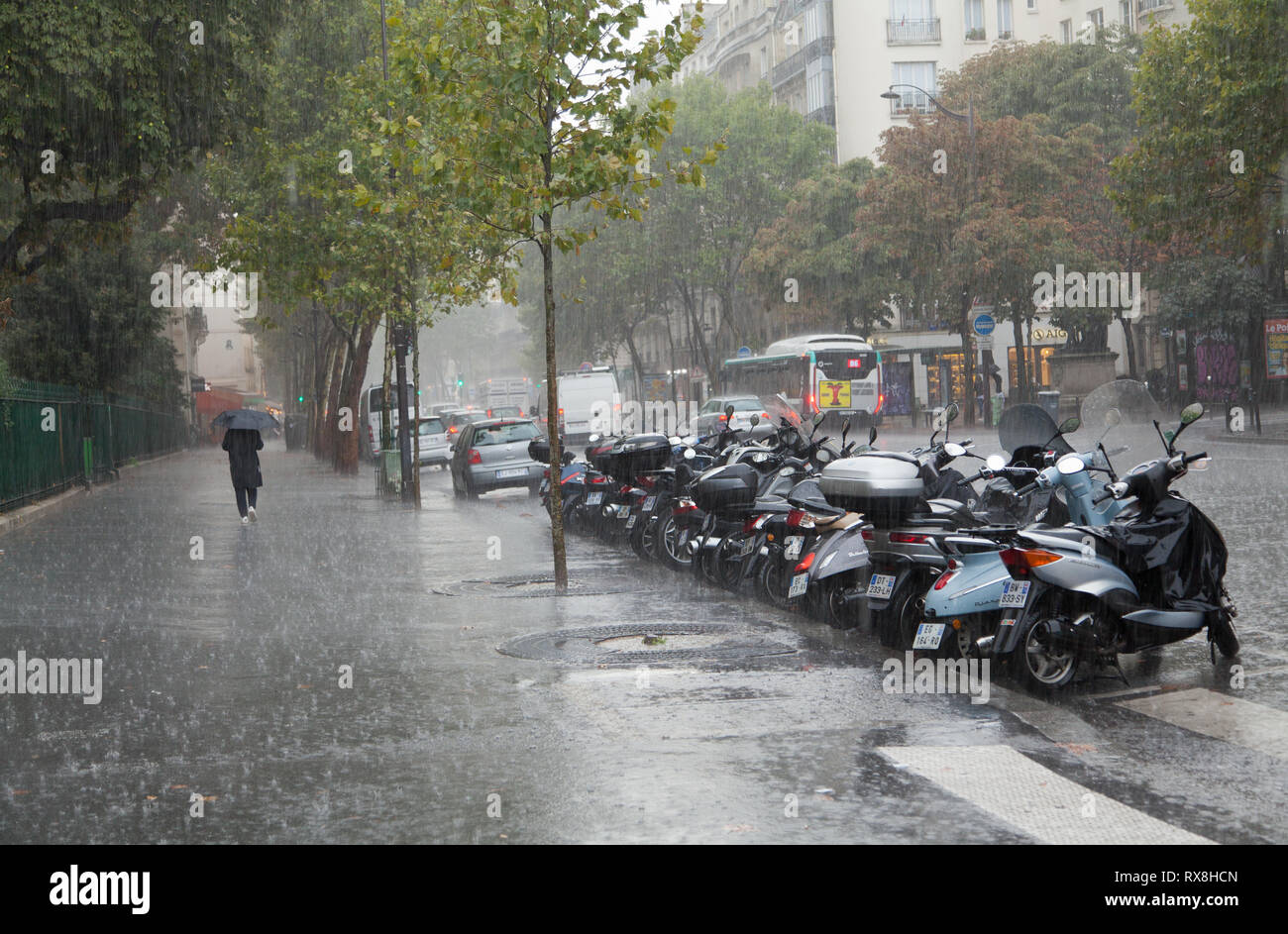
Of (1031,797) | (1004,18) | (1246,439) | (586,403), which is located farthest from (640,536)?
(1004,18)

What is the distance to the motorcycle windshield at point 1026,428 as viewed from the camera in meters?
9.80

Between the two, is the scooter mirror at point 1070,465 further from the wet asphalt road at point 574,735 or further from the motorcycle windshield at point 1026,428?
the motorcycle windshield at point 1026,428

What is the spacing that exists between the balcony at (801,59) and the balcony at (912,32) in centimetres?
261

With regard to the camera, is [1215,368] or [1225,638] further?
[1215,368]

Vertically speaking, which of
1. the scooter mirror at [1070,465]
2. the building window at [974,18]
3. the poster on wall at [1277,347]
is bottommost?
the scooter mirror at [1070,465]

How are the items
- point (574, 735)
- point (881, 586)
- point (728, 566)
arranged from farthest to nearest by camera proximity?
point (728, 566) → point (881, 586) → point (574, 735)

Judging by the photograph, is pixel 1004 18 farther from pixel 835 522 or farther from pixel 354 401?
pixel 835 522

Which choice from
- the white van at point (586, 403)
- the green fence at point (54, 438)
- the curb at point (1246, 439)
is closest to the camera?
the green fence at point (54, 438)

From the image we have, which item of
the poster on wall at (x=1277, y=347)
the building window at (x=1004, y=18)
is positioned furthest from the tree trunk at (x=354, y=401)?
the building window at (x=1004, y=18)

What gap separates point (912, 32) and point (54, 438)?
2059 inches

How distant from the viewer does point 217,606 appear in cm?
1234

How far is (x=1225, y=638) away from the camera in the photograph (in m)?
8.53
